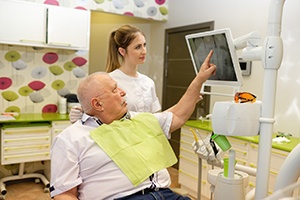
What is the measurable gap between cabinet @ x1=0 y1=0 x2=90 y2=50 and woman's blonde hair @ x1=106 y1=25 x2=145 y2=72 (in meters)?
1.52

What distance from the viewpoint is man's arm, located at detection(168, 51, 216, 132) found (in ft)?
4.65

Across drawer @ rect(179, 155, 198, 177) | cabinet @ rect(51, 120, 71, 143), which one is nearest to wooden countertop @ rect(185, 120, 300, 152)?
drawer @ rect(179, 155, 198, 177)

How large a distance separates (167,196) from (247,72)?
2.15 metres

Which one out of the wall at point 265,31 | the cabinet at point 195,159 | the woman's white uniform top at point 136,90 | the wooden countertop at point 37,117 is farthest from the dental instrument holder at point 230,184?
the wooden countertop at point 37,117

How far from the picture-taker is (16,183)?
369 cm

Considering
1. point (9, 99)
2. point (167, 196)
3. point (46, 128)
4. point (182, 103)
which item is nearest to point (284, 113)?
point (182, 103)

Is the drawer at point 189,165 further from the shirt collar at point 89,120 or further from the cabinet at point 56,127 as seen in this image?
the shirt collar at point 89,120

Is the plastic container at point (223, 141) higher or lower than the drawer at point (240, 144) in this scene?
higher

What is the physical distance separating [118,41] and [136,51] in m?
0.14

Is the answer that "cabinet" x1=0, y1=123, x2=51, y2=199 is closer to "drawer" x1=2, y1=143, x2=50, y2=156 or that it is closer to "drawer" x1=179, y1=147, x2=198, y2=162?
"drawer" x1=2, y1=143, x2=50, y2=156

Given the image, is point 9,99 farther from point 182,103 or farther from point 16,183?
point 182,103

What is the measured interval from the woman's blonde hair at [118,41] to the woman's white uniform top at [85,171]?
0.78 metres

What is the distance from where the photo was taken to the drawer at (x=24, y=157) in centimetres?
318

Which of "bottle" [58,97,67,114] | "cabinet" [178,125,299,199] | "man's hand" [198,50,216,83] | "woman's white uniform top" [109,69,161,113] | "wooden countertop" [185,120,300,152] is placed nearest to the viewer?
"man's hand" [198,50,216,83]
